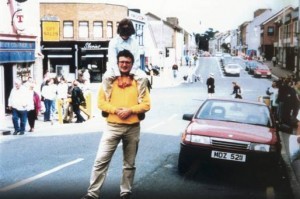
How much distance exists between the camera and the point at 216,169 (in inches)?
276

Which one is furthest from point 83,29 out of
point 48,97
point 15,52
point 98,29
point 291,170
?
point 48,97

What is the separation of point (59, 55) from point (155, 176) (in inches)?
79.4

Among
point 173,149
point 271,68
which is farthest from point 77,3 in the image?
point 173,149

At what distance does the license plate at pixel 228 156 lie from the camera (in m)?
6.32

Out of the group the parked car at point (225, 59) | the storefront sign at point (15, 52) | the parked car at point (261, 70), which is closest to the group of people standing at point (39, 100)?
the storefront sign at point (15, 52)

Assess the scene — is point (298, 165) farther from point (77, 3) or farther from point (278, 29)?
point (77, 3)

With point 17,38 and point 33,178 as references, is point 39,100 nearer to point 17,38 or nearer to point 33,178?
point 17,38

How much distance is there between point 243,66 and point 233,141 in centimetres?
113

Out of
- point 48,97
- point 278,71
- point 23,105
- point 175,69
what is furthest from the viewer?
point 48,97

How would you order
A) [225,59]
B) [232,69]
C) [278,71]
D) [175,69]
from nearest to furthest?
[278,71]
[225,59]
[232,69]
[175,69]

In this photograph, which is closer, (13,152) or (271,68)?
(271,68)

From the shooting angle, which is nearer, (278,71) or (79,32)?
(79,32)

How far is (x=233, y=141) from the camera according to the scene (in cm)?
639

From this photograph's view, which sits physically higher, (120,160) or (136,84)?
(136,84)
